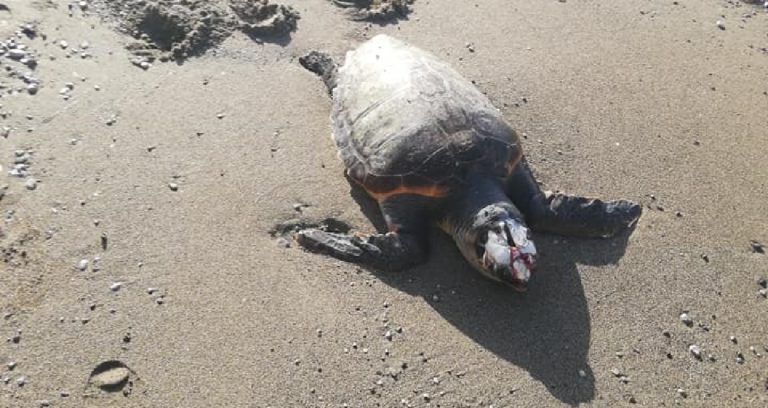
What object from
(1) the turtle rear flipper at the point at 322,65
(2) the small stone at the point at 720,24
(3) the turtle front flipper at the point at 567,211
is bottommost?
(2) the small stone at the point at 720,24

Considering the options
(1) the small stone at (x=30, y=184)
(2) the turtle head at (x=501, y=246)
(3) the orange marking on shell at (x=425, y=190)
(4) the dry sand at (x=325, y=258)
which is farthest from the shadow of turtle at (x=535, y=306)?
(1) the small stone at (x=30, y=184)

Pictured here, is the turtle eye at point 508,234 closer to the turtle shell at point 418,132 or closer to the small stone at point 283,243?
the turtle shell at point 418,132

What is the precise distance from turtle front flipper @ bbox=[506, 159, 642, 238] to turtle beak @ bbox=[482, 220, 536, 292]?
483mm

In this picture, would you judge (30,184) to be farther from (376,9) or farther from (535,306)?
(376,9)

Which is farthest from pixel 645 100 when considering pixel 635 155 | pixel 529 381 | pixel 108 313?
pixel 108 313

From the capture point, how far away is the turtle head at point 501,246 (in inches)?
156

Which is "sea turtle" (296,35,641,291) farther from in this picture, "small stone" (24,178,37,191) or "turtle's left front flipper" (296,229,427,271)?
"small stone" (24,178,37,191)

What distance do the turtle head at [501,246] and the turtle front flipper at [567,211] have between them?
1.08 ft

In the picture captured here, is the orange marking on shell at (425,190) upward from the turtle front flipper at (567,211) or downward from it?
upward

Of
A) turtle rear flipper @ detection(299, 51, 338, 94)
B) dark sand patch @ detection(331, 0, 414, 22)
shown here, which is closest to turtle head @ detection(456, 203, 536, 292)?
turtle rear flipper @ detection(299, 51, 338, 94)

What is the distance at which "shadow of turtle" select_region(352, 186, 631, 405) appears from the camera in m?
3.86

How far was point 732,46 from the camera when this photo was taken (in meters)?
6.50

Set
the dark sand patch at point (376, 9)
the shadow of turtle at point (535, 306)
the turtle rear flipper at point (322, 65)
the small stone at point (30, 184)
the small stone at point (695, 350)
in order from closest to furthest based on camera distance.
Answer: the shadow of turtle at point (535, 306)
the small stone at point (695, 350)
the small stone at point (30, 184)
the turtle rear flipper at point (322, 65)
the dark sand patch at point (376, 9)

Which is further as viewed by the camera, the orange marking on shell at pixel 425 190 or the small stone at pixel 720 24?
the small stone at pixel 720 24
